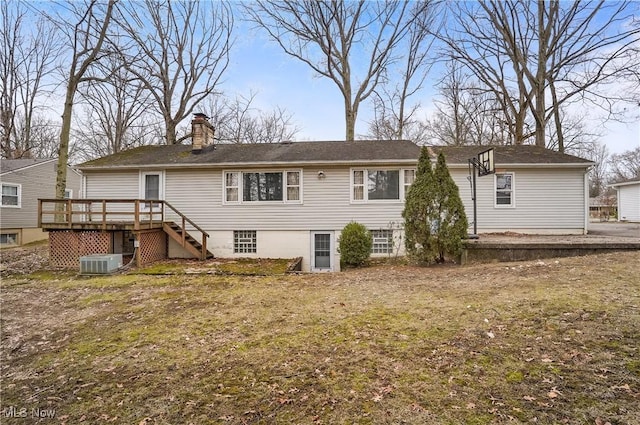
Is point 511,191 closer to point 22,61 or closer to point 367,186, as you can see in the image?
point 367,186

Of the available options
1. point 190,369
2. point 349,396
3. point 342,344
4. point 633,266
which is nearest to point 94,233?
point 190,369

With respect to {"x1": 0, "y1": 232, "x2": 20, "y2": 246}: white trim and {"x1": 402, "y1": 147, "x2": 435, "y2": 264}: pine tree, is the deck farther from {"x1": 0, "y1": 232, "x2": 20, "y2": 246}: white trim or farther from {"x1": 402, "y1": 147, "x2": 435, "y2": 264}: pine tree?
{"x1": 402, "y1": 147, "x2": 435, "y2": 264}: pine tree

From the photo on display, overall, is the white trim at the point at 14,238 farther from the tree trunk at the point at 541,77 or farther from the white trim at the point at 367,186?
the tree trunk at the point at 541,77

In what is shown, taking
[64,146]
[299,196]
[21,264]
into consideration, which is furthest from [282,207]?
[21,264]

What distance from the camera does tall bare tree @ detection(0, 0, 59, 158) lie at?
18734 mm

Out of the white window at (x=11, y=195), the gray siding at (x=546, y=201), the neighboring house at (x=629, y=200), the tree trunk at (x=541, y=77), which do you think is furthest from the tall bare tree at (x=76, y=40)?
the neighboring house at (x=629, y=200)

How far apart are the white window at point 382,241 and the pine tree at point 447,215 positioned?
3.31 metres

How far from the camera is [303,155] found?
1209 centimetres

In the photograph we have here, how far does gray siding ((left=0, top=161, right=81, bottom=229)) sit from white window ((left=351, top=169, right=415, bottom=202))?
17245 mm

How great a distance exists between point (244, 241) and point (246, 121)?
18.9m

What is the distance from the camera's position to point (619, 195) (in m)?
22.8

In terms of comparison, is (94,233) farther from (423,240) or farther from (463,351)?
(463,351)

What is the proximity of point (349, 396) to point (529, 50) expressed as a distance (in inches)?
843

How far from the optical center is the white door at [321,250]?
11.7 metres
